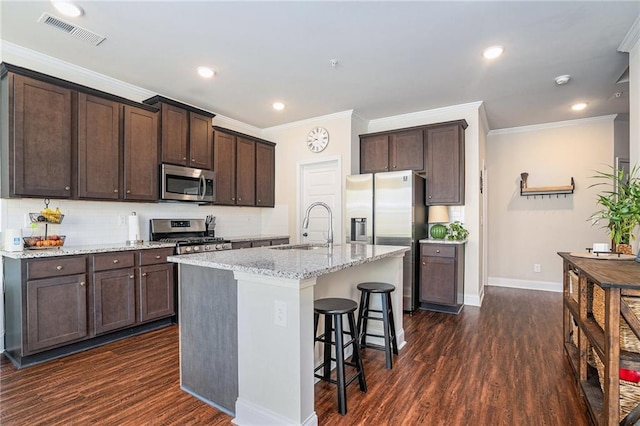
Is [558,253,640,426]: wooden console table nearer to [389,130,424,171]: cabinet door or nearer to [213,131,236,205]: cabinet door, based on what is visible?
[389,130,424,171]: cabinet door

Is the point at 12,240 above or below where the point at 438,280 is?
above

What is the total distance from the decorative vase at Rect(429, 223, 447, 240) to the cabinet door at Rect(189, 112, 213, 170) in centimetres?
316

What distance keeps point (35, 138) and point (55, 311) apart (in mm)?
1496

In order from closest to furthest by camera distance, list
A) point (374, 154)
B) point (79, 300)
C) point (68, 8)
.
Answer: point (68, 8), point (79, 300), point (374, 154)

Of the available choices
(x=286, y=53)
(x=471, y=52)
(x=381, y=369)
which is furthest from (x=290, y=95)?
(x=381, y=369)

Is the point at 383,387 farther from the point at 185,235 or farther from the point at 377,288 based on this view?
the point at 185,235

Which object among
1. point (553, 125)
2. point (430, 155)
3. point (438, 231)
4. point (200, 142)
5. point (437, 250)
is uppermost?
point (553, 125)

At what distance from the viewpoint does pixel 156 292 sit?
3484 millimetres

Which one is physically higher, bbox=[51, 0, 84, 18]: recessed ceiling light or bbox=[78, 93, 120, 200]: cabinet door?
bbox=[51, 0, 84, 18]: recessed ceiling light

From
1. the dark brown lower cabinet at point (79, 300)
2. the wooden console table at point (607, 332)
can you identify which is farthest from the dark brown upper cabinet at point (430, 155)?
the dark brown lower cabinet at point (79, 300)

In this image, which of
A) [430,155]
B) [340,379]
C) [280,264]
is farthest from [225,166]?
[340,379]

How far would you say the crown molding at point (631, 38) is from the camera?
2.60 m

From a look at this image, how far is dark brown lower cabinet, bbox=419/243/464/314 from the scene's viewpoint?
408 centimetres

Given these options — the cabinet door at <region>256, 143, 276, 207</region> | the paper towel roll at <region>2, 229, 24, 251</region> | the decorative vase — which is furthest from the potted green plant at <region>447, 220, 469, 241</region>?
the paper towel roll at <region>2, 229, 24, 251</region>
